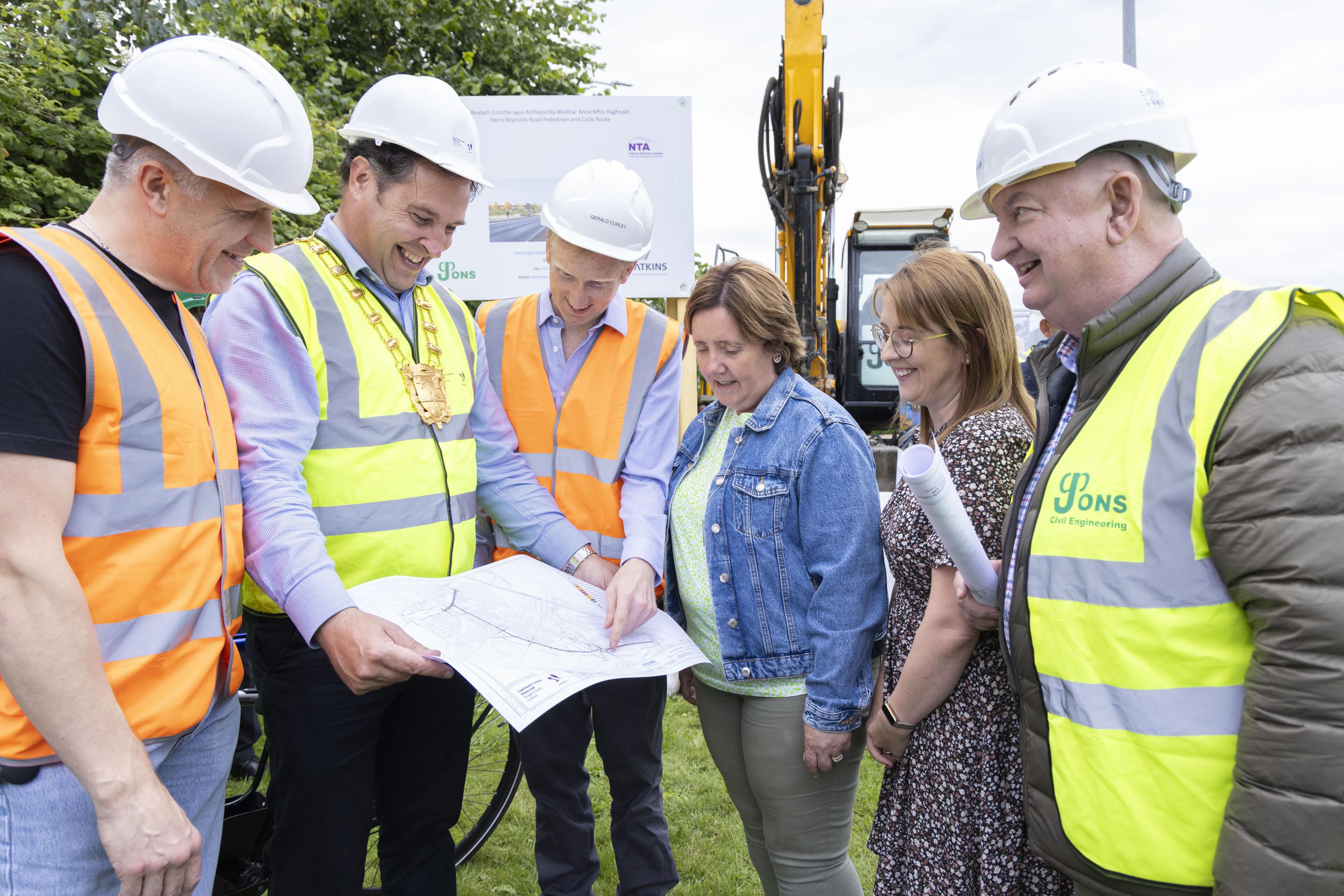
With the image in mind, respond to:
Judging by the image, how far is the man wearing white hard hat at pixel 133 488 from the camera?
47.8 inches

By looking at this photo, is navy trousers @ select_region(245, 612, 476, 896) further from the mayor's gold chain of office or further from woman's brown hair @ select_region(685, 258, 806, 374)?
woman's brown hair @ select_region(685, 258, 806, 374)

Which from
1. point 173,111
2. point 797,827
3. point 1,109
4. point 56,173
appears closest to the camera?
point 173,111

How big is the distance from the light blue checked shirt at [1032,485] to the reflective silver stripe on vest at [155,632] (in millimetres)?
1443

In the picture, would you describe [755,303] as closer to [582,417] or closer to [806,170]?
[582,417]

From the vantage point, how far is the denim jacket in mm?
2059

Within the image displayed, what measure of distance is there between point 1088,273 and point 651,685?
1.71 metres

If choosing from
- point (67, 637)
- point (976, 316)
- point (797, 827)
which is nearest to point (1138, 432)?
point (976, 316)

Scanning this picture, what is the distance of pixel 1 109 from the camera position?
4555 millimetres

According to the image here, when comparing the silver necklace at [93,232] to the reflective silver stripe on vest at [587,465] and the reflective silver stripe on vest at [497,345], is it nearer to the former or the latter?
the reflective silver stripe on vest at [497,345]

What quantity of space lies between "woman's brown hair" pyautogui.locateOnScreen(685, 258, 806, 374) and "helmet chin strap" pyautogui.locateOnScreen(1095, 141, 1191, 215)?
1023mm

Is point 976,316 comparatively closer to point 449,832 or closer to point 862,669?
point 862,669

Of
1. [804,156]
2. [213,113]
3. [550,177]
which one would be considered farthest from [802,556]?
[804,156]

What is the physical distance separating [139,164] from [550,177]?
9.94 feet

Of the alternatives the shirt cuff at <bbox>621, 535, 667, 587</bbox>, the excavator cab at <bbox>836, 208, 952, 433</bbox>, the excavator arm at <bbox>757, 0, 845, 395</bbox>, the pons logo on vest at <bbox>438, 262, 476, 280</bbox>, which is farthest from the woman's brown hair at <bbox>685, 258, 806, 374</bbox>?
the excavator cab at <bbox>836, 208, 952, 433</bbox>
